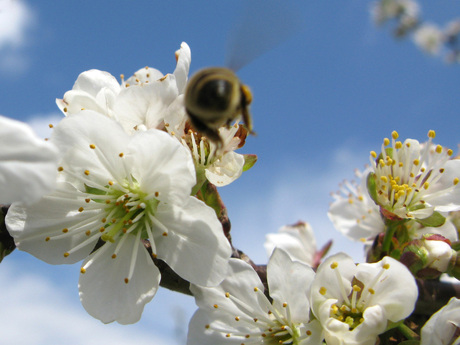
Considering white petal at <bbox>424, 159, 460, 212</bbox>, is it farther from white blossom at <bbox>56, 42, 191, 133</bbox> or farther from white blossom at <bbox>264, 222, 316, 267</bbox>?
white blossom at <bbox>264, 222, 316, 267</bbox>

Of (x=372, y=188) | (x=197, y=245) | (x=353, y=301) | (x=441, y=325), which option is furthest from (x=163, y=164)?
(x=372, y=188)

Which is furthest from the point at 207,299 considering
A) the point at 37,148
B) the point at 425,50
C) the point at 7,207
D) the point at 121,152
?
the point at 425,50

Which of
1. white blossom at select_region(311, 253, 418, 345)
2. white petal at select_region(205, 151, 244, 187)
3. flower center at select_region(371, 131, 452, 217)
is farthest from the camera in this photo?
flower center at select_region(371, 131, 452, 217)

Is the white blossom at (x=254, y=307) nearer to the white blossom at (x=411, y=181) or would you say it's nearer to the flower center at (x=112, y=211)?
the flower center at (x=112, y=211)

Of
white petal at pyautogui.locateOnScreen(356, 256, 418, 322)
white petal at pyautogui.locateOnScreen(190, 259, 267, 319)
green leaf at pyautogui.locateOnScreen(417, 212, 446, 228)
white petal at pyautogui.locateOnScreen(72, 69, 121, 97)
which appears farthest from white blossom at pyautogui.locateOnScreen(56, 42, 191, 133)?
green leaf at pyautogui.locateOnScreen(417, 212, 446, 228)

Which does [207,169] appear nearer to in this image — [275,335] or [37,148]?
[275,335]

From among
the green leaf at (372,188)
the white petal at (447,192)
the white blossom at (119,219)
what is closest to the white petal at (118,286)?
the white blossom at (119,219)

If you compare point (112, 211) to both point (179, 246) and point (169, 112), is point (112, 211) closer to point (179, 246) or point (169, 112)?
point (179, 246)
